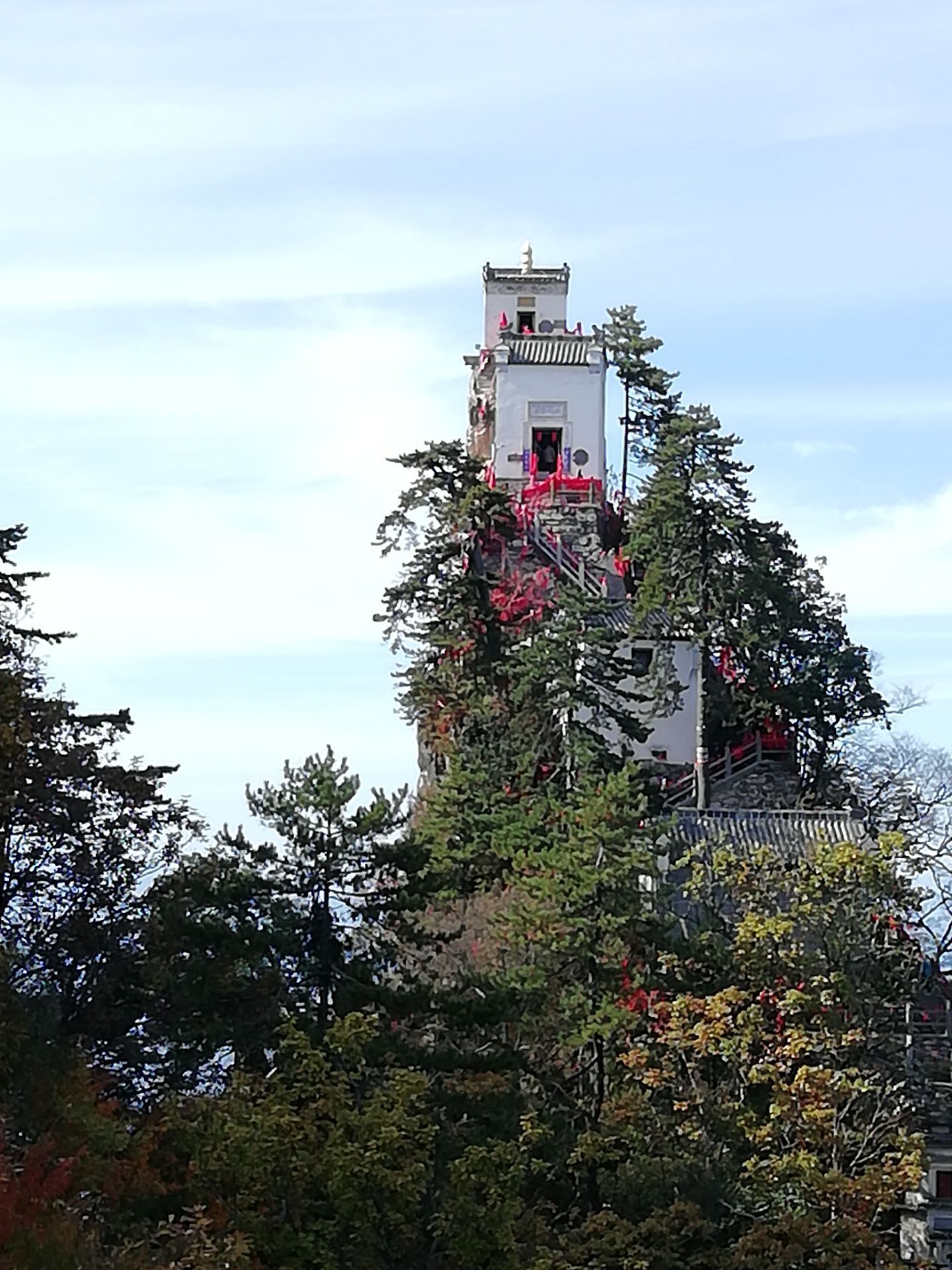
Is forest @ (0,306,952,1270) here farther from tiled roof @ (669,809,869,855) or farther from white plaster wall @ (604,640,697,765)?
white plaster wall @ (604,640,697,765)

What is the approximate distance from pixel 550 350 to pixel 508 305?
18.7 feet

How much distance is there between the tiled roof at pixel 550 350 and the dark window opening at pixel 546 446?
161cm

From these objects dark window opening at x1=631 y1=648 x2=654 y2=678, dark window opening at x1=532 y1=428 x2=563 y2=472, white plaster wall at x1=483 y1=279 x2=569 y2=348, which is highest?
white plaster wall at x1=483 y1=279 x2=569 y2=348

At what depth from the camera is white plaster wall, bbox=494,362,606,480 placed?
42906mm

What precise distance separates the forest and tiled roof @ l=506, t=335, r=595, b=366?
1696cm

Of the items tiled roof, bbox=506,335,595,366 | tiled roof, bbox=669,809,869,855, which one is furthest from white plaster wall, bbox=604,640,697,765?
tiled roof, bbox=506,335,595,366

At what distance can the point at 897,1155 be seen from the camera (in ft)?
71.5

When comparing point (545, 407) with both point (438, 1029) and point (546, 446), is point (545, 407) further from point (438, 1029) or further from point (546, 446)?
point (438, 1029)

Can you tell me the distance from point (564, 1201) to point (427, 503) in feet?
51.2

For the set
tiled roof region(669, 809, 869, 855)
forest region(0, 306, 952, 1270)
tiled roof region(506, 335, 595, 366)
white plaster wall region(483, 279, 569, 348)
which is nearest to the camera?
forest region(0, 306, 952, 1270)

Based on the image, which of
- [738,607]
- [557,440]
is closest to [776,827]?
[738,607]

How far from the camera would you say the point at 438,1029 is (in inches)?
830

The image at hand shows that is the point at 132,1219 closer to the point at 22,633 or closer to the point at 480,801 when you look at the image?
the point at 22,633

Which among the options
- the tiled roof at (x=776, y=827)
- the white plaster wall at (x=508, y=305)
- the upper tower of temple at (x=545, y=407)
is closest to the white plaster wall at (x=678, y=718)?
the tiled roof at (x=776, y=827)
